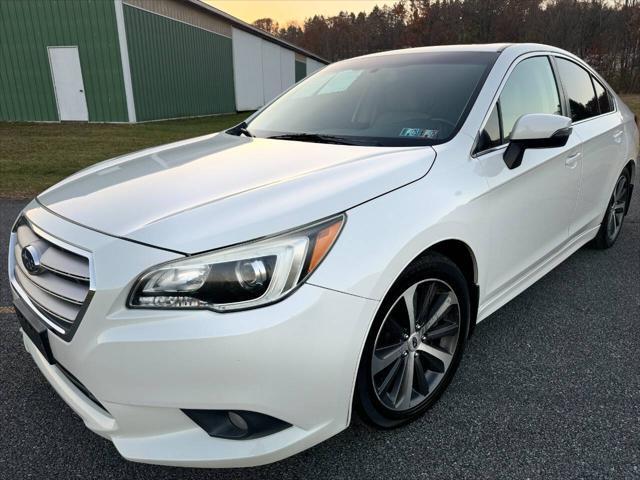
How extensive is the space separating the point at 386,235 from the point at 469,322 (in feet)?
2.83

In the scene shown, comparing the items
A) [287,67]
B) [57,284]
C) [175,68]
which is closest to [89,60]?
[175,68]

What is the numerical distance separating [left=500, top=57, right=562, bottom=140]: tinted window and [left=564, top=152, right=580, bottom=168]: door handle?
0.30m

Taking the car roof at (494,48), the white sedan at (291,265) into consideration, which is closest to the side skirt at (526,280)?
the white sedan at (291,265)

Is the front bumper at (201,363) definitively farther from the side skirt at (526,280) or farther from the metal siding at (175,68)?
the metal siding at (175,68)

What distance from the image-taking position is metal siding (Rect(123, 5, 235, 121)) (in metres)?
16.0

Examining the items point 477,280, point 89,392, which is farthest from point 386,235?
point 89,392

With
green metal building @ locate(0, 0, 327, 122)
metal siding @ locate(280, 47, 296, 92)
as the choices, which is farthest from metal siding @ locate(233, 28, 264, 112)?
green metal building @ locate(0, 0, 327, 122)

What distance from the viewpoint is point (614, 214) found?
4.35 metres

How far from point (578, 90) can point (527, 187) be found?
4.70ft

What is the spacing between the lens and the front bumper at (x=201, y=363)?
156 cm

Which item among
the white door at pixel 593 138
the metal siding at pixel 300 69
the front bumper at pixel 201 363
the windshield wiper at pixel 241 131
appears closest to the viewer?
the front bumper at pixel 201 363

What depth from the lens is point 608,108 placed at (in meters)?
4.05

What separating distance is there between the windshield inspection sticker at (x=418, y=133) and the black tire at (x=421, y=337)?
648mm

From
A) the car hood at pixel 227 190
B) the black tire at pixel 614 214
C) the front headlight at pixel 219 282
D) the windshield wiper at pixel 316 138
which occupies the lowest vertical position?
the black tire at pixel 614 214
